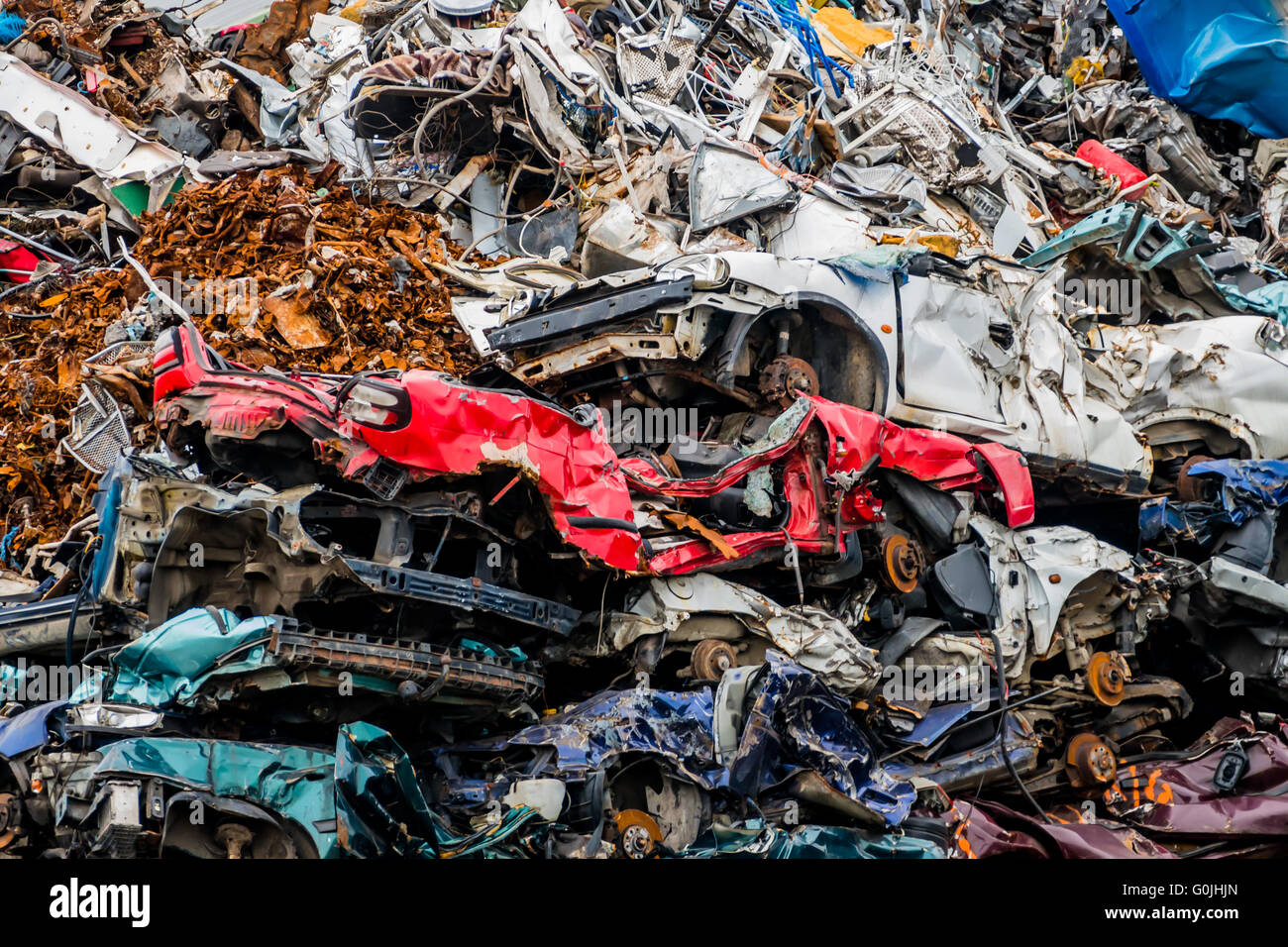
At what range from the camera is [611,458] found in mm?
7113

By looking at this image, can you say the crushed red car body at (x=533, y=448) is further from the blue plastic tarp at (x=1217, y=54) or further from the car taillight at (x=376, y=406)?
the blue plastic tarp at (x=1217, y=54)

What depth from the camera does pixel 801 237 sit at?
9.91 meters

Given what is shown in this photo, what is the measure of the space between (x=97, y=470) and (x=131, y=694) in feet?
10.9

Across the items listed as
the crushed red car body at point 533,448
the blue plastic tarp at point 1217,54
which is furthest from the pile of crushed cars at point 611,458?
the blue plastic tarp at point 1217,54

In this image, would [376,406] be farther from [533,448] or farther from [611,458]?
[611,458]

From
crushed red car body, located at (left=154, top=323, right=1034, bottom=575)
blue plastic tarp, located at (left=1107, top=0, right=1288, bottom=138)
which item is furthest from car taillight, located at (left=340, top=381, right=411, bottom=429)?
blue plastic tarp, located at (left=1107, top=0, right=1288, bottom=138)

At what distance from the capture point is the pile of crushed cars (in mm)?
6113

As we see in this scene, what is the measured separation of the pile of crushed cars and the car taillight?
75mm

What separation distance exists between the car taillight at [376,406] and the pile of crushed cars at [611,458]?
0.07 meters

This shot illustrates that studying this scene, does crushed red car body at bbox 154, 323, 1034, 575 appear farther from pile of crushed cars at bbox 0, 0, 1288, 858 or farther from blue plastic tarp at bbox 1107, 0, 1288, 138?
blue plastic tarp at bbox 1107, 0, 1288, 138

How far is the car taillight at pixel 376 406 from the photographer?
6320 mm

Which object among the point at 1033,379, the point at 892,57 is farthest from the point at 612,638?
the point at 892,57

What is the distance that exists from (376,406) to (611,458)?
4.42 feet

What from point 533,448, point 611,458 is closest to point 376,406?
point 533,448
